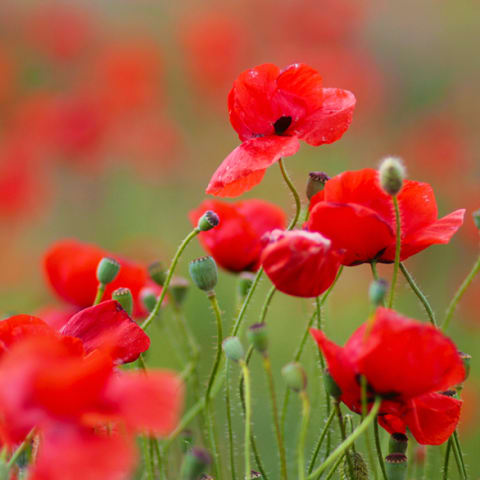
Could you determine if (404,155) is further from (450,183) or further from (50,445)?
(50,445)

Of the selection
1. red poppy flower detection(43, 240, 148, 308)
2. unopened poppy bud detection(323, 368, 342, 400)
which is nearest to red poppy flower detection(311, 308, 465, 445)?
unopened poppy bud detection(323, 368, 342, 400)

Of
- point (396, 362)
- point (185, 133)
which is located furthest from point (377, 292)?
point (185, 133)

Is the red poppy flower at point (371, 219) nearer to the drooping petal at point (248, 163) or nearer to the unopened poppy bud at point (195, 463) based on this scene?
the drooping petal at point (248, 163)

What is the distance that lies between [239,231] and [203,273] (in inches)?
6.5

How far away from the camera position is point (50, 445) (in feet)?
1.38

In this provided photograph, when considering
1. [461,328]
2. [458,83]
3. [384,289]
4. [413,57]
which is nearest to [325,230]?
[384,289]

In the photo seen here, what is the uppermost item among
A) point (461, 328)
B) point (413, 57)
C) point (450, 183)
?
point (413, 57)

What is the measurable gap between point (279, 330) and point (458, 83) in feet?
5.40

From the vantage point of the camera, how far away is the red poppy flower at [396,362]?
1.66 ft

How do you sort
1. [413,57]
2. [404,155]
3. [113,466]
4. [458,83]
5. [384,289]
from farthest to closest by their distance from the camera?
1. [413,57]
2. [458,83]
3. [404,155]
4. [384,289]
5. [113,466]

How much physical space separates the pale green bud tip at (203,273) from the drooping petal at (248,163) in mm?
58

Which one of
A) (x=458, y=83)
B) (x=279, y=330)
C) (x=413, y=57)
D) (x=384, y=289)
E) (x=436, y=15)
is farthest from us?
(x=436, y=15)

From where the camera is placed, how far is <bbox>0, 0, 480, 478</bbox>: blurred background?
89.0 inches

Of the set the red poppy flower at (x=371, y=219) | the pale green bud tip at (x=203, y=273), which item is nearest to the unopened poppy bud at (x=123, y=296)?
the pale green bud tip at (x=203, y=273)
